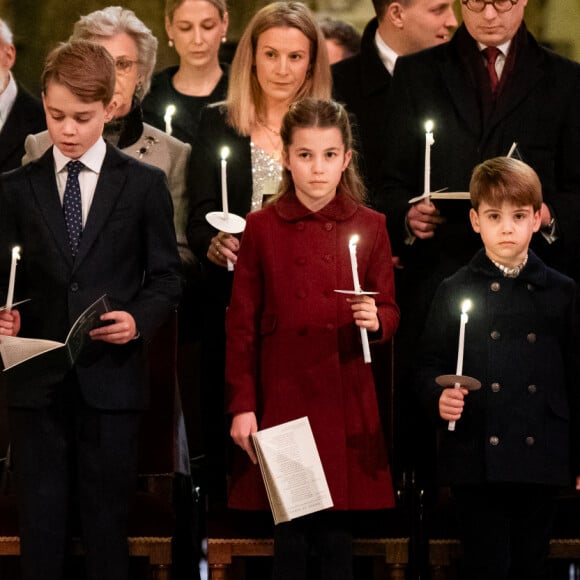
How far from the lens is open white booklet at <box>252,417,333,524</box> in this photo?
3354mm

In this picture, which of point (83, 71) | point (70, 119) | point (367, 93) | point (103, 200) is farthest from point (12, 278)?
point (367, 93)

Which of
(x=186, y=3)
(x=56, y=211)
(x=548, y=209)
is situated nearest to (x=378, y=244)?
(x=548, y=209)

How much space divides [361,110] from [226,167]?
26.8 inches

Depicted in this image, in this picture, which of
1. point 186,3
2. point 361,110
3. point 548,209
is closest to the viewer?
point 548,209

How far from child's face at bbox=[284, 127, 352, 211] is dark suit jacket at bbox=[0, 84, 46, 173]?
1.27 meters

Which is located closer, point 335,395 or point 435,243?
point 335,395

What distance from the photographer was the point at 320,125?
3.51 meters

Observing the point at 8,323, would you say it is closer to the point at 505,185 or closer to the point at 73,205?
the point at 73,205

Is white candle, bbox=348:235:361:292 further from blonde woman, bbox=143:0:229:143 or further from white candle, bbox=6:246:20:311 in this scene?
blonde woman, bbox=143:0:229:143

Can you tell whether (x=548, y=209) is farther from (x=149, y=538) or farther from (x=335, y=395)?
(x=149, y=538)

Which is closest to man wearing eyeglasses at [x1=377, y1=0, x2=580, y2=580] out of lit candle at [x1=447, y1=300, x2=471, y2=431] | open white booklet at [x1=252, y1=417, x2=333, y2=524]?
lit candle at [x1=447, y1=300, x2=471, y2=431]

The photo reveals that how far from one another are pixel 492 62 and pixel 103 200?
1.29m

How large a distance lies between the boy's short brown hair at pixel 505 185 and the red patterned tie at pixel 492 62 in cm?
53

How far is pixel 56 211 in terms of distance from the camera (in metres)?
3.42
